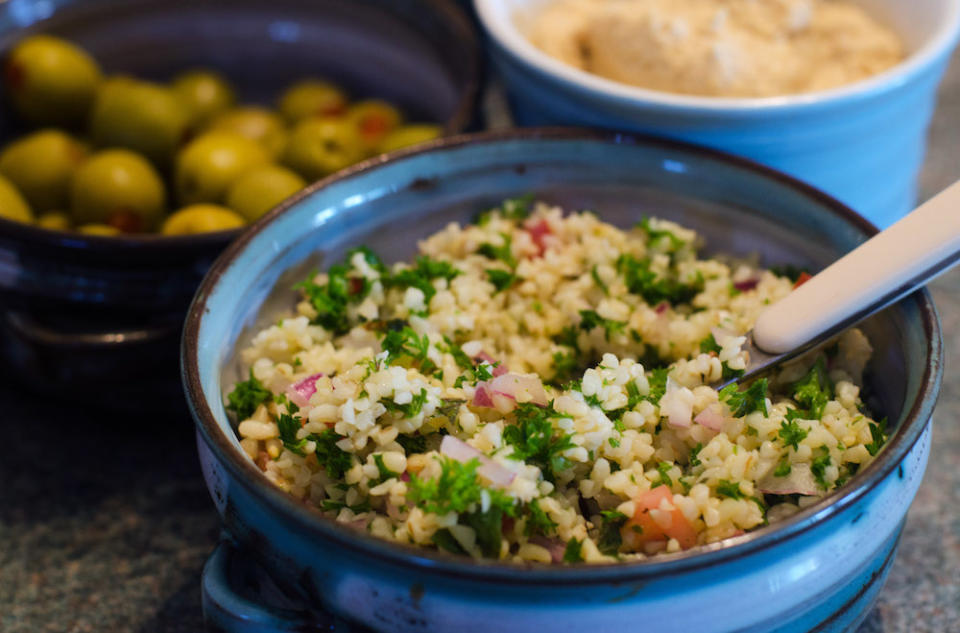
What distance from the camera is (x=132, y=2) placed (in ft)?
4.77

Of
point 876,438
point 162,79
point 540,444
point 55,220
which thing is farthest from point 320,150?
point 876,438

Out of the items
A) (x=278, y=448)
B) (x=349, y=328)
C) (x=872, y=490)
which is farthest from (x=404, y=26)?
(x=872, y=490)

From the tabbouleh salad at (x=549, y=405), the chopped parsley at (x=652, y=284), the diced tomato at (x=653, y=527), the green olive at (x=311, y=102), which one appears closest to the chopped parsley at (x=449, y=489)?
the tabbouleh salad at (x=549, y=405)

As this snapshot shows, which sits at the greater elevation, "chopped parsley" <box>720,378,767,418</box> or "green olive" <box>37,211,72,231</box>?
"chopped parsley" <box>720,378,767,418</box>

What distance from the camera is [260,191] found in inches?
45.1

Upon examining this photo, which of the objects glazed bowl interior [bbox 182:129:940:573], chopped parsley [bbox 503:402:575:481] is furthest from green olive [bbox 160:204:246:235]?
chopped parsley [bbox 503:402:575:481]

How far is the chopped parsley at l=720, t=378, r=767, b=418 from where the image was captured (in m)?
0.72

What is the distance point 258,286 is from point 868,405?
0.56 meters

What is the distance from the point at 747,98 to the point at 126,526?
0.83 meters

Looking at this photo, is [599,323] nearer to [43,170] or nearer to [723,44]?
[723,44]

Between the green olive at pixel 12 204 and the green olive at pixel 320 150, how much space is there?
0.34m

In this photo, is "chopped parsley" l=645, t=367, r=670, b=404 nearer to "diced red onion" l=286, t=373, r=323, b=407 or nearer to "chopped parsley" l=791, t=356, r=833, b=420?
"chopped parsley" l=791, t=356, r=833, b=420

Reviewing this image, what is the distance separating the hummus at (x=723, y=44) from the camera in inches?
41.3

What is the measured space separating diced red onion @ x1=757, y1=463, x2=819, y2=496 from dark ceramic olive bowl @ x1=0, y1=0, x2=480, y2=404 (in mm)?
584
